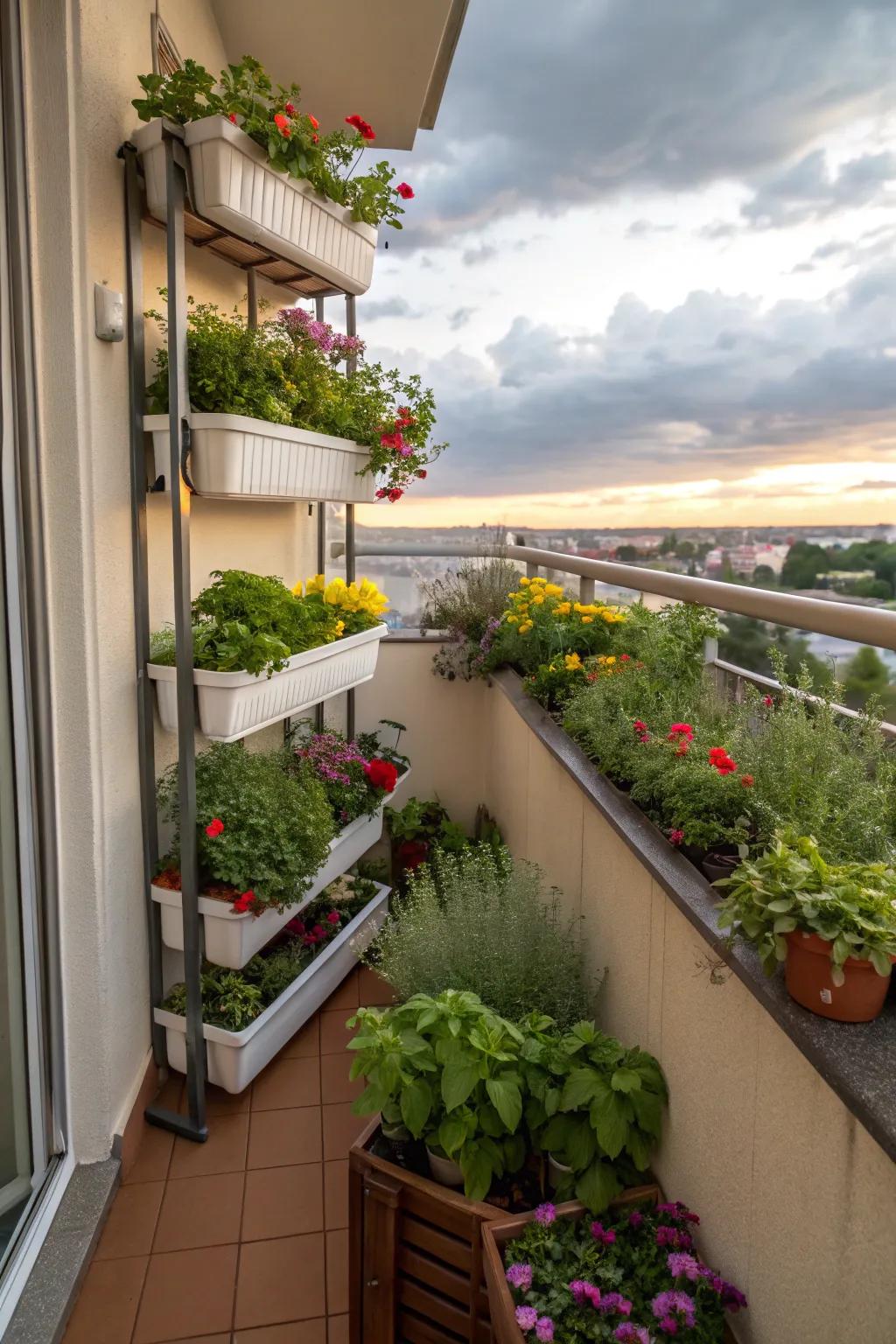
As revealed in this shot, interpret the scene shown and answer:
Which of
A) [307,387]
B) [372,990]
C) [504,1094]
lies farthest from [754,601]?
[372,990]

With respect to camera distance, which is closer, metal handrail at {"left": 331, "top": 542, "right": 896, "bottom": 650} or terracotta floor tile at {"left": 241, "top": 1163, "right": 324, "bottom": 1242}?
metal handrail at {"left": 331, "top": 542, "right": 896, "bottom": 650}

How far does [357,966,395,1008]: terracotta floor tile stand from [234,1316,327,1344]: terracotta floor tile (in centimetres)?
106

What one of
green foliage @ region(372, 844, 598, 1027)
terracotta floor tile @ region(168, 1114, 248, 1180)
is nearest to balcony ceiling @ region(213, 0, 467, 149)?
green foliage @ region(372, 844, 598, 1027)

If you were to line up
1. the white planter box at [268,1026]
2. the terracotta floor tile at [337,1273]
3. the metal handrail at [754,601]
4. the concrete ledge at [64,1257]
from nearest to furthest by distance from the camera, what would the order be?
the metal handrail at [754,601]
the concrete ledge at [64,1257]
the terracotta floor tile at [337,1273]
the white planter box at [268,1026]

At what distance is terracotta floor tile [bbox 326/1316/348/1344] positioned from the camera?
1553 mm

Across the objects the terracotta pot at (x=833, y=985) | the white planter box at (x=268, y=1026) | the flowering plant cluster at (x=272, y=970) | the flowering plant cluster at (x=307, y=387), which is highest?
the flowering plant cluster at (x=307, y=387)

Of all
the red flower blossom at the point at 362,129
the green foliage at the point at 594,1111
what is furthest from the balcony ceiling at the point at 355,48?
the green foliage at the point at 594,1111

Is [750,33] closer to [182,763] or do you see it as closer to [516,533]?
[516,533]

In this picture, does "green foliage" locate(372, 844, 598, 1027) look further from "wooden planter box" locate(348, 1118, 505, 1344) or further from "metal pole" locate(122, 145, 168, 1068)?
"metal pole" locate(122, 145, 168, 1068)

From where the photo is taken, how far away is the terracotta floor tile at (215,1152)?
1.98 meters

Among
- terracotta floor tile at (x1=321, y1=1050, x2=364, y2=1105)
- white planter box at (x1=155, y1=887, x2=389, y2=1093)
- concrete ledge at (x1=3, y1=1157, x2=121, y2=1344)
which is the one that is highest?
white planter box at (x1=155, y1=887, x2=389, y2=1093)

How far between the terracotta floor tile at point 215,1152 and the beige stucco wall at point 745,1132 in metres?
0.97

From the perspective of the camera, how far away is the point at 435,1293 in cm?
140

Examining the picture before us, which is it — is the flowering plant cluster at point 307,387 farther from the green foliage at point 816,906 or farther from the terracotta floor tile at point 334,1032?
the terracotta floor tile at point 334,1032
